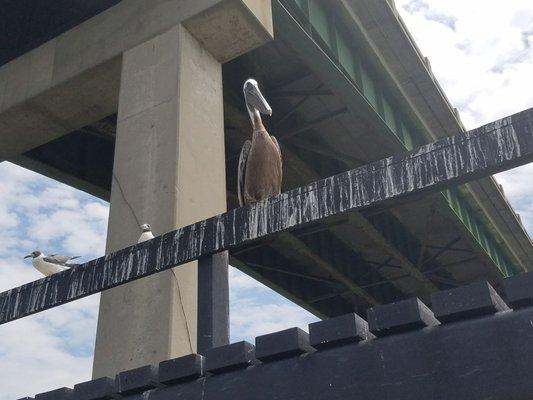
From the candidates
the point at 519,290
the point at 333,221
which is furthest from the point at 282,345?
the point at 333,221

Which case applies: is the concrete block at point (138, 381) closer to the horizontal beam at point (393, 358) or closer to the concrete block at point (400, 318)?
the horizontal beam at point (393, 358)

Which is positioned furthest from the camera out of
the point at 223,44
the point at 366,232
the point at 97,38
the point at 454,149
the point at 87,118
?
A: the point at 366,232

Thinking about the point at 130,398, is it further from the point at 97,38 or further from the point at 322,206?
the point at 97,38

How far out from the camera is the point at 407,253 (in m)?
25.0

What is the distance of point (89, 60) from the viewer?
11.2 m

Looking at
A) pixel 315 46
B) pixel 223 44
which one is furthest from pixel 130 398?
pixel 315 46

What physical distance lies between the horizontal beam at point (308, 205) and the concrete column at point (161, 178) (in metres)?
3.20

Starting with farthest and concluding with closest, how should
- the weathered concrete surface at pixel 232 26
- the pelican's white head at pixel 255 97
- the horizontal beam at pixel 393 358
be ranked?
the weathered concrete surface at pixel 232 26, the pelican's white head at pixel 255 97, the horizontal beam at pixel 393 358

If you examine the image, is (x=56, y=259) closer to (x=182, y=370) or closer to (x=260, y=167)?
(x=260, y=167)

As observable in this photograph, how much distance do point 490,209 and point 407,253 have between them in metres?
3.50

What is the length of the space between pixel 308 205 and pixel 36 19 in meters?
10.4

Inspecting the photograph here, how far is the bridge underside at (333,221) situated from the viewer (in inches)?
633

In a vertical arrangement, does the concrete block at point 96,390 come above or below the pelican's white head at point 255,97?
below

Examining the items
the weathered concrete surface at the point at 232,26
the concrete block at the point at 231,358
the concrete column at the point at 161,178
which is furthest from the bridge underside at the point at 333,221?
the concrete block at the point at 231,358
